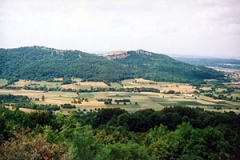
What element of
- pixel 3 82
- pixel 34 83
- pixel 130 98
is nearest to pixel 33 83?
pixel 34 83

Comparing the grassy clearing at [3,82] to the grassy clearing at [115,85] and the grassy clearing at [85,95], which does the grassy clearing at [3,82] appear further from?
the grassy clearing at [115,85]

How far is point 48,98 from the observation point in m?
59.6

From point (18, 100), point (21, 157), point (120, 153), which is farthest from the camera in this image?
point (18, 100)

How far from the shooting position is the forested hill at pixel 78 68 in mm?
90706

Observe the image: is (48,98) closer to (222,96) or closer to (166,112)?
(166,112)

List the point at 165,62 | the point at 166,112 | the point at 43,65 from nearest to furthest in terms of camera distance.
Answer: the point at 166,112, the point at 43,65, the point at 165,62

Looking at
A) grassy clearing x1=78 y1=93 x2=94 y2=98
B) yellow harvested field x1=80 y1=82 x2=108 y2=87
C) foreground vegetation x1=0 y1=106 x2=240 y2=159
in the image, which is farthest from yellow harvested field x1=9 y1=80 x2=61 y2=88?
foreground vegetation x1=0 y1=106 x2=240 y2=159

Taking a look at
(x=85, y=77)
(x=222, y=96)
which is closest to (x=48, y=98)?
(x=85, y=77)

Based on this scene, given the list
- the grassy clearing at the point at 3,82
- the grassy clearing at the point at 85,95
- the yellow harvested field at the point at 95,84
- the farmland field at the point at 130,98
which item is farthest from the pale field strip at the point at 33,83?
the grassy clearing at the point at 85,95

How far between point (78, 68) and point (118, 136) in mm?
69263

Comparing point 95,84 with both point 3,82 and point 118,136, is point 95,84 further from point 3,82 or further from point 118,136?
point 118,136

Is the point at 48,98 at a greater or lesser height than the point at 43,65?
lesser

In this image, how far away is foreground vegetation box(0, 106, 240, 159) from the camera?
1362cm

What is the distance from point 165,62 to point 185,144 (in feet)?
338
